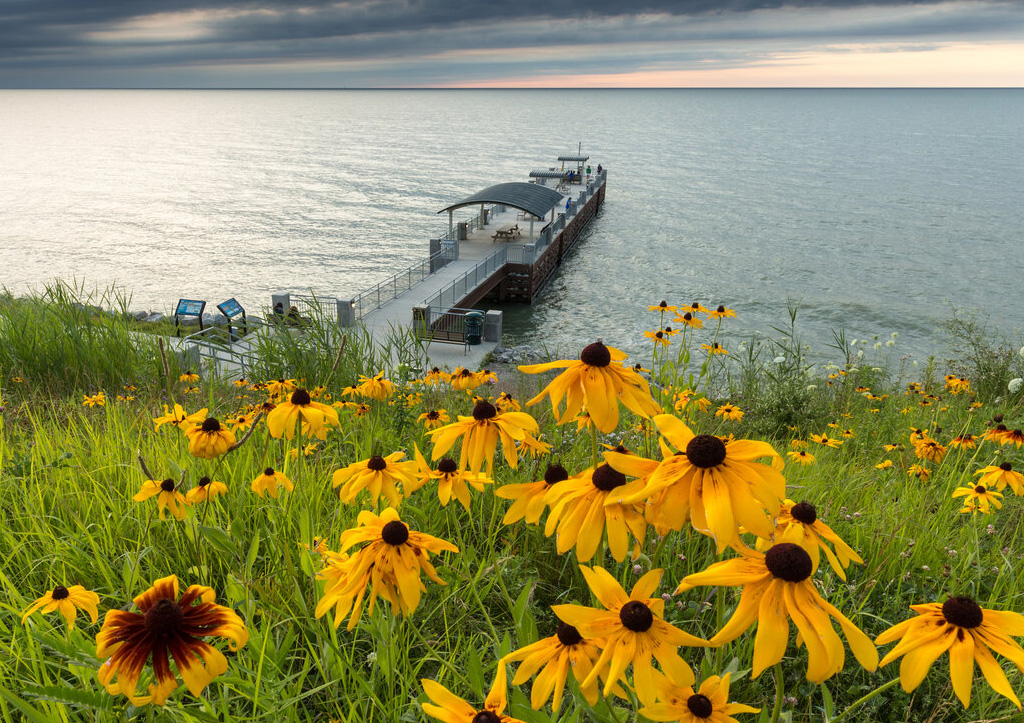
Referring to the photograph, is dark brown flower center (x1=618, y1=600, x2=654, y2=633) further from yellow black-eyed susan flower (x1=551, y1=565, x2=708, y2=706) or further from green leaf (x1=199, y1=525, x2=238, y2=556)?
green leaf (x1=199, y1=525, x2=238, y2=556)

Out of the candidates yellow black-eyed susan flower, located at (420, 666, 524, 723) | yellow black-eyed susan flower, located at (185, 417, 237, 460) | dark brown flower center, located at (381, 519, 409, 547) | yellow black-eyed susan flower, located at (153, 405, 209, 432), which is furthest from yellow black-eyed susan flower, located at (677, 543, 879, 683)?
yellow black-eyed susan flower, located at (153, 405, 209, 432)

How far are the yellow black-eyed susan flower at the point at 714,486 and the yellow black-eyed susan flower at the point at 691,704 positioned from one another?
337 mm

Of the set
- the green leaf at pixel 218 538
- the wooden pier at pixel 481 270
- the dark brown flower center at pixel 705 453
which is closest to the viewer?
the dark brown flower center at pixel 705 453

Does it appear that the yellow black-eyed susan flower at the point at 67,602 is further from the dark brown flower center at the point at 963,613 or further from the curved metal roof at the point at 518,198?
the curved metal roof at the point at 518,198

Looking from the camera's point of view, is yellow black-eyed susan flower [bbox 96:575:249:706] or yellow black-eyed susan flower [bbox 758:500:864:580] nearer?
yellow black-eyed susan flower [bbox 96:575:249:706]

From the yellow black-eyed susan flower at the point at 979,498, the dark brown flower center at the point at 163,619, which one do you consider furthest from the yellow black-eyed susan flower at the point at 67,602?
the yellow black-eyed susan flower at the point at 979,498

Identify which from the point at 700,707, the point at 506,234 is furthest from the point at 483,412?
the point at 506,234

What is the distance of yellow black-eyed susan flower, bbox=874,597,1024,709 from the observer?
1.33 m

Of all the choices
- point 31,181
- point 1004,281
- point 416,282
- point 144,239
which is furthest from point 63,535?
point 31,181

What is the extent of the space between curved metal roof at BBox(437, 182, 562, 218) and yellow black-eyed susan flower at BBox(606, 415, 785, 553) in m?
35.5

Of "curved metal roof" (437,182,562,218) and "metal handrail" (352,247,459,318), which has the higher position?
"curved metal roof" (437,182,562,218)

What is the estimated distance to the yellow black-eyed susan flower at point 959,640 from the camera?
1.33 metres

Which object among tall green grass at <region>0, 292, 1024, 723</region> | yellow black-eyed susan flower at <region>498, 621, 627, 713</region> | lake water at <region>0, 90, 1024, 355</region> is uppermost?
yellow black-eyed susan flower at <region>498, 621, 627, 713</region>

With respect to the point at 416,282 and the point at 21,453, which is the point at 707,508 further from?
the point at 416,282
